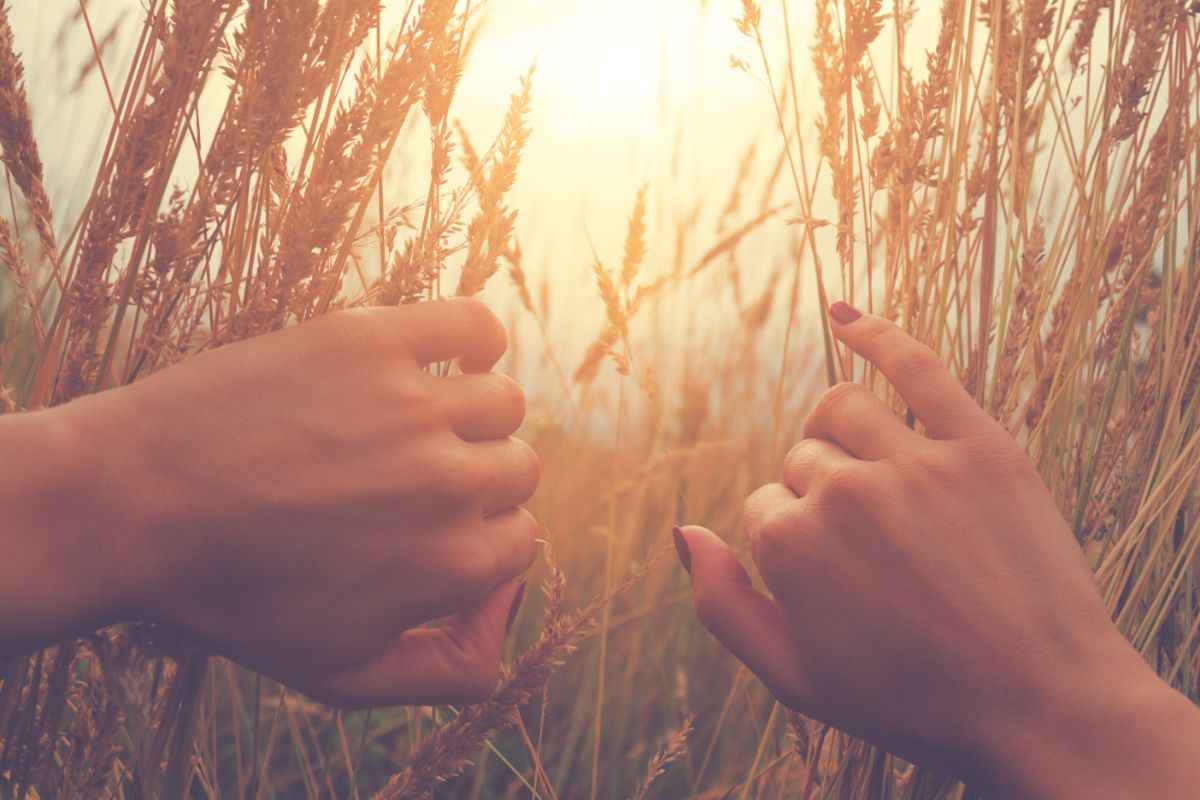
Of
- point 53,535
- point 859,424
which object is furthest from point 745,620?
point 53,535

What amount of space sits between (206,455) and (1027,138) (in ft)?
3.30

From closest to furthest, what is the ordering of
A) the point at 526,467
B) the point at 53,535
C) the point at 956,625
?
the point at 53,535, the point at 956,625, the point at 526,467

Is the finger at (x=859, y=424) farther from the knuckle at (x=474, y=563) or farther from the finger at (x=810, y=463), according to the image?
the knuckle at (x=474, y=563)

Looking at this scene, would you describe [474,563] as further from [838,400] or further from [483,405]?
[838,400]

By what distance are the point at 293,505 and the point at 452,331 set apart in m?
0.19

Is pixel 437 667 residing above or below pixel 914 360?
below

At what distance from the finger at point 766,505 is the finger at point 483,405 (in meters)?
0.23

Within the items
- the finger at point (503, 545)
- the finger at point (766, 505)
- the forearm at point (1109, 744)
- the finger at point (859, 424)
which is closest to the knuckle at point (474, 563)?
the finger at point (503, 545)

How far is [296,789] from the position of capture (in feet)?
5.32

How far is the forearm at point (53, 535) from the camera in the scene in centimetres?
62

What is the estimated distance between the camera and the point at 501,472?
0.79 metres

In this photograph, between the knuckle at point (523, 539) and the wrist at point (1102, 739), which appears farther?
the knuckle at point (523, 539)

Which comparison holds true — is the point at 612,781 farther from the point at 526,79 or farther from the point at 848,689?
the point at 526,79

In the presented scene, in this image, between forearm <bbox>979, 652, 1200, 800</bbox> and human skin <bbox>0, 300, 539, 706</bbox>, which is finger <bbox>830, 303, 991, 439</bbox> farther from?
human skin <bbox>0, 300, 539, 706</bbox>
